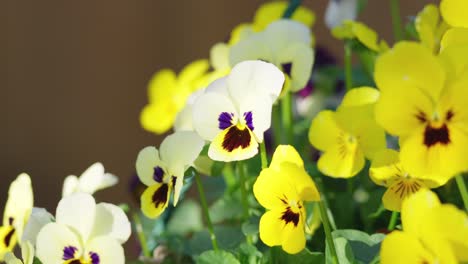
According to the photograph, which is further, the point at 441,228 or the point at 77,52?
the point at 77,52

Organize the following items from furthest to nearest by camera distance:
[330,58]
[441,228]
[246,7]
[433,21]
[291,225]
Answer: [246,7] → [330,58] → [433,21] → [291,225] → [441,228]

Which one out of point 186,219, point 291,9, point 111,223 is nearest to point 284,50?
point 291,9

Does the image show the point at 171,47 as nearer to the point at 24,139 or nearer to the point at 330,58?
the point at 24,139

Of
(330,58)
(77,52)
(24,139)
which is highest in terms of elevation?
(330,58)

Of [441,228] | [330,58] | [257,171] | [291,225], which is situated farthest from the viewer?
[330,58]

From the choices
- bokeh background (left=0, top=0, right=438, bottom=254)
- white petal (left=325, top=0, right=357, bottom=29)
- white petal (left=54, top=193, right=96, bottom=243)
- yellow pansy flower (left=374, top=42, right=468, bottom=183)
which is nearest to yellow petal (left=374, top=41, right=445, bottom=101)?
yellow pansy flower (left=374, top=42, right=468, bottom=183)

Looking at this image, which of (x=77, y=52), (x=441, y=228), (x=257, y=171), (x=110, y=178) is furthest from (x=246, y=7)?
(x=441, y=228)
